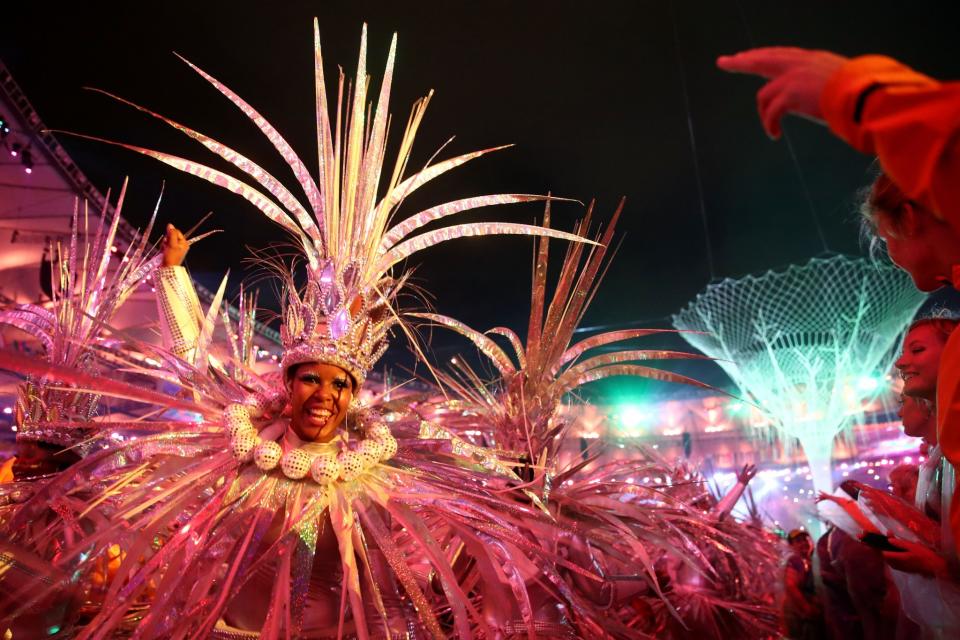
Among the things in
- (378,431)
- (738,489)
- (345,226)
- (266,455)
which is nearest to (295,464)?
(266,455)

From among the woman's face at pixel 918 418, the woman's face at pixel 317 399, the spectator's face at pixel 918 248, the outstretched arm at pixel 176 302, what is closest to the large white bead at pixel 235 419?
the woman's face at pixel 317 399

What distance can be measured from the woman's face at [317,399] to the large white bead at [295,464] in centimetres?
15

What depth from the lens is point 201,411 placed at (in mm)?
2600

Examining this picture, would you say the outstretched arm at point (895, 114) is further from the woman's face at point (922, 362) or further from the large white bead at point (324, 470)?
the large white bead at point (324, 470)

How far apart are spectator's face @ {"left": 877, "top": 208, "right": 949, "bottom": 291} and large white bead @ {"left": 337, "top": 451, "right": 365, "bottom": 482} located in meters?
1.99

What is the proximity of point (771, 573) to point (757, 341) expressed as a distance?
7416 millimetres

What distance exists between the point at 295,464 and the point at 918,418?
2.80 m

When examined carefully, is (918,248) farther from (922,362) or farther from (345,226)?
(345,226)

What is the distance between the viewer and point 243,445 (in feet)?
7.75

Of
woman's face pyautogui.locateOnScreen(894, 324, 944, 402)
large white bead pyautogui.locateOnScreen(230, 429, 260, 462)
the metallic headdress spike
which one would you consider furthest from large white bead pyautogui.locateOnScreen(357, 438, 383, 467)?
woman's face pyautogui.locateOnScreen(894, 324, 944, 402)

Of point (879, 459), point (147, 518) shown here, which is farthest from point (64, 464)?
point (879, 459)

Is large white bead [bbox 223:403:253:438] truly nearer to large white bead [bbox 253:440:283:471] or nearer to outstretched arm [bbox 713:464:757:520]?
large white bead [bbox 253:440:283:471]

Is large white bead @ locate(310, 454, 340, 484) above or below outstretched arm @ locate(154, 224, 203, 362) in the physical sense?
below

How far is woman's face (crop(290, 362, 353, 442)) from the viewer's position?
252 centimetres
